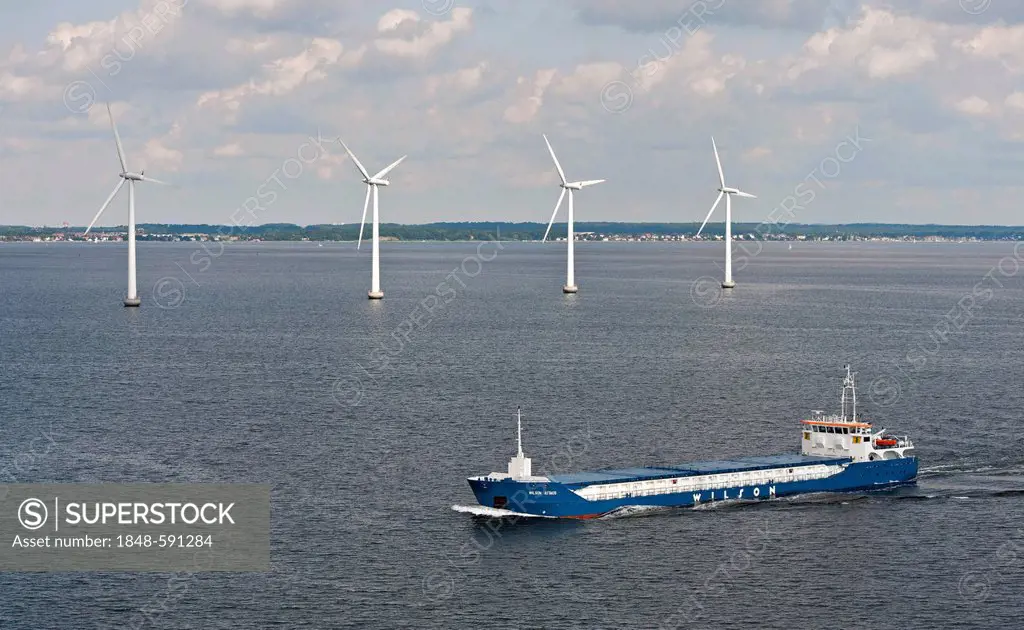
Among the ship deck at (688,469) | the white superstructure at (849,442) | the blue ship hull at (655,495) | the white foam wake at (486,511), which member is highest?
the white superstructure at (849,442)

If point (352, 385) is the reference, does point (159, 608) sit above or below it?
below

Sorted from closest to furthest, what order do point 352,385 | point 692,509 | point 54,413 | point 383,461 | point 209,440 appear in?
point 692,509, point 383,461, point 209,440, point 54,413, point 352,385

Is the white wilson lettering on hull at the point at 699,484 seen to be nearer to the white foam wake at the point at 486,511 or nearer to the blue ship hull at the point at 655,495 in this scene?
the blue ship hull at the point at 655,495

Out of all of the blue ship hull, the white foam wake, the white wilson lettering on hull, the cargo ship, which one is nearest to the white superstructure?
the cargo ship

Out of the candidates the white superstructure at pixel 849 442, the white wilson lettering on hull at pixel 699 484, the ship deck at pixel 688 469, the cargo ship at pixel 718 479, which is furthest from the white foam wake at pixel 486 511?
the white superstructure at pixel 849 442

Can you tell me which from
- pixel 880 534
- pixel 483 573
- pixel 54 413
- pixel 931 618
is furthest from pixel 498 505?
pixel 54 413

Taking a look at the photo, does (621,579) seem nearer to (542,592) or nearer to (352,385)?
(542,592)
